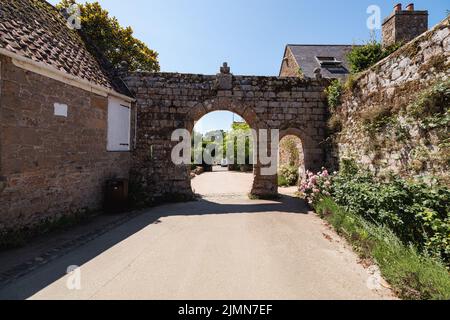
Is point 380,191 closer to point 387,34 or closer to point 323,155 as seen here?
point 323,155

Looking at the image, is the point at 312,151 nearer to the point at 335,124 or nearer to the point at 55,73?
the point at 335,124

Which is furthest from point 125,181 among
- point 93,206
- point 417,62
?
point 417,62

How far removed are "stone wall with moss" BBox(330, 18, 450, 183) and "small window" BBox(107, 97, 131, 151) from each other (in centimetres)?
700

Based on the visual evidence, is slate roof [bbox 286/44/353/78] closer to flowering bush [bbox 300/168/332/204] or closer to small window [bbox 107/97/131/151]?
flowering bush [bbox 300/168/332/204]

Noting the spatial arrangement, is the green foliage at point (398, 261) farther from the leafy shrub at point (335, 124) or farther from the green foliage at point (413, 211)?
the leafy shrub at point (335, 124)

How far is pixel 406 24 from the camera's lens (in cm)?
1155

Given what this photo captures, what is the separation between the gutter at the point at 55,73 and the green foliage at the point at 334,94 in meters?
6.85

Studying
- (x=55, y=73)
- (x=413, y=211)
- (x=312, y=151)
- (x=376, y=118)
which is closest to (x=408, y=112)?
(x=376, y=118)

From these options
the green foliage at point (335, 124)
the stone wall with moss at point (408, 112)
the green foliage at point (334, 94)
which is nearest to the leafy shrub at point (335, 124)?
the green foliage at point (335, 124)

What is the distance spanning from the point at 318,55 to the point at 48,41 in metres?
15.9

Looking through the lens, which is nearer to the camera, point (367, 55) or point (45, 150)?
point (45, 150)

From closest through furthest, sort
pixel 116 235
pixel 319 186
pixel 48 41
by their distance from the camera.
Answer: pixel 116 235 → pixel 48 41 → pixel 319 186

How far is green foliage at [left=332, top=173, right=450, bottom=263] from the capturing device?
11.4 feet
